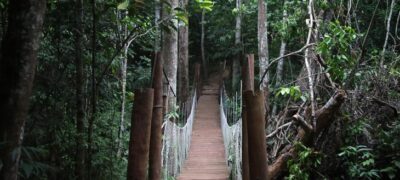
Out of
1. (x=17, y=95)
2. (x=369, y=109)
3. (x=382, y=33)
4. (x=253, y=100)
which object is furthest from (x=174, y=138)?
(x=382, y=33)

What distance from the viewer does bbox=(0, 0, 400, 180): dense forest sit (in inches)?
51.4

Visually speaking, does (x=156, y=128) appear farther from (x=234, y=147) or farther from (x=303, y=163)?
(x=234, y=147)

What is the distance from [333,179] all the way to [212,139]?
3.77 metres

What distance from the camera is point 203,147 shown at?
704cm

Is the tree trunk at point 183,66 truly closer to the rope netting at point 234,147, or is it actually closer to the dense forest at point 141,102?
the rope netting at point 234,147

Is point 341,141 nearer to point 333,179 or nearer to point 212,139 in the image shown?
point 333,179

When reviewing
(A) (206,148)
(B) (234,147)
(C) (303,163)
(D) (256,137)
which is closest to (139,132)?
(D) (256,137)

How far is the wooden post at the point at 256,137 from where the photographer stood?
1.93 meters

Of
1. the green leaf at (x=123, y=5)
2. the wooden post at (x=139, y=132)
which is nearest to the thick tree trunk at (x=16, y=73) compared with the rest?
the wooden post at (x=139, y=132)

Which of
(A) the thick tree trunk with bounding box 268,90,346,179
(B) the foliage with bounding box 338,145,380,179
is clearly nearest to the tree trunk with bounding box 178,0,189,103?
(A) the thick tree trunk with bounding box 268,90,346,179

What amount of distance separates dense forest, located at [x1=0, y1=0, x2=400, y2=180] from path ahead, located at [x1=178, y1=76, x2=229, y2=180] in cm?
33

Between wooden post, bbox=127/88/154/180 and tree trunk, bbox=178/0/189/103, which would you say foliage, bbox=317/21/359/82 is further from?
tree trunk, bbox=178/0/189/103

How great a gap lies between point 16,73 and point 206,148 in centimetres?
582

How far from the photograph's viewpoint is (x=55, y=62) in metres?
2.34
